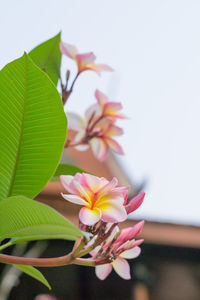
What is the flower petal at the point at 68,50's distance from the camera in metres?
0.60

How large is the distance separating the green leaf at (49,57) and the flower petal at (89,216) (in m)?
0.24

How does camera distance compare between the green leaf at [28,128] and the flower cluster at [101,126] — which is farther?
the flower cluster at [101,126]

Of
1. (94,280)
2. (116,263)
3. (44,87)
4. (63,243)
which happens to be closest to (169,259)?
(94,280)

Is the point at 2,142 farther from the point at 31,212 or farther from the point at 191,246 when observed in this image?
the point at 191,246

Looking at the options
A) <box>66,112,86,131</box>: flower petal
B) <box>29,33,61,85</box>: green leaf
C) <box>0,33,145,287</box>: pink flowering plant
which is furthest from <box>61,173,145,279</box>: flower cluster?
<box>66,112,86,131</box>: flower petal

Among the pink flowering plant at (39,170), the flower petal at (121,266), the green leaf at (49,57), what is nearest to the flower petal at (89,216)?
the pink flowering plant at (39,170)

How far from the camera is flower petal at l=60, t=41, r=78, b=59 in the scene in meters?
0.60

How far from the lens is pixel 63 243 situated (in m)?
2.97

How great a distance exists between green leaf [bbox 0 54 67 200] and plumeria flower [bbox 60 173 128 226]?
33 millimetres

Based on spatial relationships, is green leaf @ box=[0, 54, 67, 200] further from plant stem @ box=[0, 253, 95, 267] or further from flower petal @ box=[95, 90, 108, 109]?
flower petal @ box=[95, 90, 108, 109]

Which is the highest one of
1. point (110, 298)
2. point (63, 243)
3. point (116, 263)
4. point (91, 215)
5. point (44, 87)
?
point (44, 87)

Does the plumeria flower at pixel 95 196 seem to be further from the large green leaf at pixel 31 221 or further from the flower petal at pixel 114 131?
the flower petal at pixel 114 131

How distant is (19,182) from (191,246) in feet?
8.62

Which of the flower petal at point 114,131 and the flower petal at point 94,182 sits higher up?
the flower petal at point 94,182
